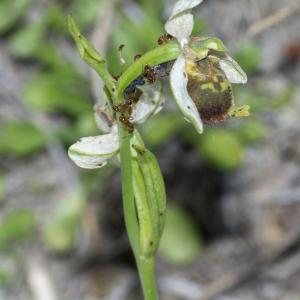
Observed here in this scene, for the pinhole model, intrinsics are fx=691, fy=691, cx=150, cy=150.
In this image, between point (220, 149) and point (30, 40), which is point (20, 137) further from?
point (220, 149)

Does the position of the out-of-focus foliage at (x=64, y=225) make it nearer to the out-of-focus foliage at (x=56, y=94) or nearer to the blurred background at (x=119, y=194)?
the blurred background at (x=119, y=194)

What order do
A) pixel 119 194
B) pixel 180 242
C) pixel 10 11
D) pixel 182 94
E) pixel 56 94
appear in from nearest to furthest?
pixel 182 94 → pixel 180 242 → pixel 56 94 → pixel 119 194 → pixel 10 11

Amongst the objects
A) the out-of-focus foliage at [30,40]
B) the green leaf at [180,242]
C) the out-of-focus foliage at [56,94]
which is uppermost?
the out-of-focus foliage at [30,40]

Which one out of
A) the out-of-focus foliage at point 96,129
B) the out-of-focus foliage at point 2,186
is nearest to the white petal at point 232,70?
the out-of-focus foliage at point 96,129

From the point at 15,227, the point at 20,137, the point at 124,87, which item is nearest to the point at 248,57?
the point at 20,137

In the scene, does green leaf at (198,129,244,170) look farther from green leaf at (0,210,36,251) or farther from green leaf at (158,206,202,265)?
green leaf at (0,210,36,251)

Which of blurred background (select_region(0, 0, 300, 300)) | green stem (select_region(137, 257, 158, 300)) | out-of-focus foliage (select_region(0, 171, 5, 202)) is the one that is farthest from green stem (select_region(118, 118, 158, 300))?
out-of-focus foliage (select_region(0, 171, 5, 202))
